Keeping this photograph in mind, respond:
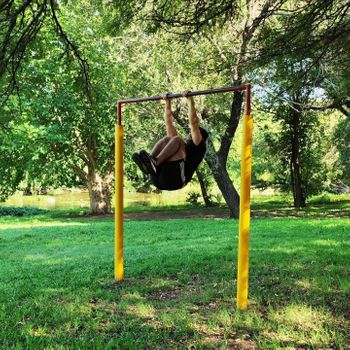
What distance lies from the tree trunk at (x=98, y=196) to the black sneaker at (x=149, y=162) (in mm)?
17164

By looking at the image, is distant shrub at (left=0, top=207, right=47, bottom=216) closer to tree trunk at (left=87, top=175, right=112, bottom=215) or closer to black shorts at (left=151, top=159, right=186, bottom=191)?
tree trunk at (left=87, top=175, right=112, bottom=215)

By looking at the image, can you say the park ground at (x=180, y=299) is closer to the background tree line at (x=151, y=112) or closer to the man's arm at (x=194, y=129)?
the man's arm at (x=194, y=129)

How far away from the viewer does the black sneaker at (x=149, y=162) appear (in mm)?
4809

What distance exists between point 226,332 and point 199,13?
3985mm

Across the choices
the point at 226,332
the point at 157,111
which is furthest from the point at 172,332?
the point at 157,111

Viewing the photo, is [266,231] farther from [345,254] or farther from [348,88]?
[348,88]

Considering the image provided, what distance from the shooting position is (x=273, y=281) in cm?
528

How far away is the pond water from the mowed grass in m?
25.3

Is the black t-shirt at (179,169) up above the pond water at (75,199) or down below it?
above

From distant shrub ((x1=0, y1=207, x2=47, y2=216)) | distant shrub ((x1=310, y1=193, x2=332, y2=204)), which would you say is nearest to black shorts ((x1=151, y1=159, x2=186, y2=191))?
distant shrub ((x1=0, y1=207, x2=47, y2=216))

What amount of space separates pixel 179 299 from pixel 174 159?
1.51 meters

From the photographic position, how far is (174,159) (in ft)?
16.1

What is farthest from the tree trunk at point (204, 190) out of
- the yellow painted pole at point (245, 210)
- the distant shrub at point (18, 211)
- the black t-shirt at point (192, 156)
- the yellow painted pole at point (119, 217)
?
the yellow painted pole at point (245, 210)

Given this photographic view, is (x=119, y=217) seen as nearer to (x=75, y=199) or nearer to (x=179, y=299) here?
(x=179, y=299)
